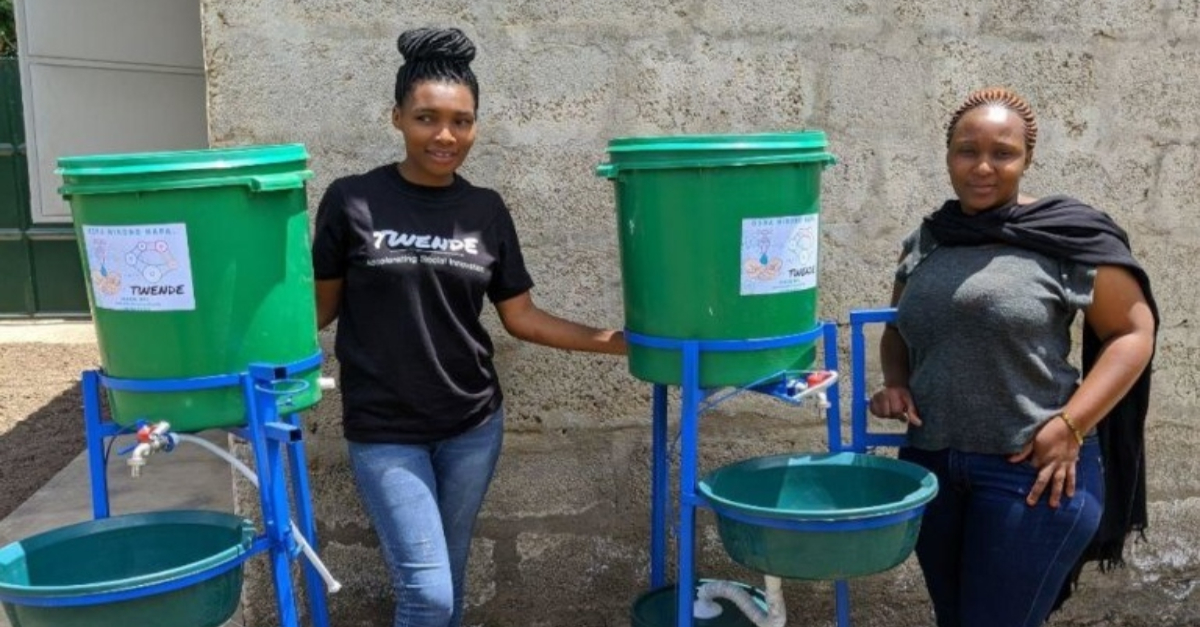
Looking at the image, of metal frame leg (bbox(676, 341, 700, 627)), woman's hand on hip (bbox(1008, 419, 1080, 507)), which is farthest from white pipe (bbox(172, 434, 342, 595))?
woman's hand on hip (bbox(1008, 419, 1080, 507))

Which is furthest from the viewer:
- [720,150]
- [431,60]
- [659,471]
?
[659,471]

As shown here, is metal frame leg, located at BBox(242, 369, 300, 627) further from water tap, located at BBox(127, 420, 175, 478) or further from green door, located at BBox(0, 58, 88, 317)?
green door, located at BBox(0, 58, 88, 317)

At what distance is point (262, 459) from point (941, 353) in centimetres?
139

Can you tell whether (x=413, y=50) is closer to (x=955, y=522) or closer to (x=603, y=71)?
(x=603, y=71)

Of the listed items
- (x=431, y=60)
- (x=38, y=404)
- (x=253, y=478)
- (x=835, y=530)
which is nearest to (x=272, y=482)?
(x=253, y=478)

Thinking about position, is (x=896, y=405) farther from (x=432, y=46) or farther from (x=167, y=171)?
(x=167, y=171)

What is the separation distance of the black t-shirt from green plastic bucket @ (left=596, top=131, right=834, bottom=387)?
37 centimetres

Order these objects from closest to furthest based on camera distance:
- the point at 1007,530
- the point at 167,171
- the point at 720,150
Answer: the point at 167,171
the point at 720,150
the point at 1007,530

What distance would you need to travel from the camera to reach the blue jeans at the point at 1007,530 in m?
2.39

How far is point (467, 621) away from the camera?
3.39 m

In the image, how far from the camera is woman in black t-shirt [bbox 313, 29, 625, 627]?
246 centimetres

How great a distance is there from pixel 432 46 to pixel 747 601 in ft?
4.65

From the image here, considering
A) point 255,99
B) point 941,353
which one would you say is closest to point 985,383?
point 941,353

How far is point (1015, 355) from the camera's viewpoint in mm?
2355
